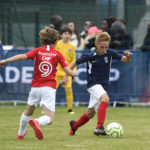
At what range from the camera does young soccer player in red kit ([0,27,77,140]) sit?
7.02 metres

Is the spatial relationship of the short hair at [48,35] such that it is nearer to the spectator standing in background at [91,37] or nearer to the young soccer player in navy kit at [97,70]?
the young soccer player in navy kit at [97,70]

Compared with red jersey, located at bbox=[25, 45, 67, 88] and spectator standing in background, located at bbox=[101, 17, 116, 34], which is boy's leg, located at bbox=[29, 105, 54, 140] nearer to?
red jersey, located at bbox=[25, 45, 67, 88]

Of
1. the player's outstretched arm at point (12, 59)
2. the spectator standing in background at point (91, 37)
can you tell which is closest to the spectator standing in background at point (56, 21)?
the spectator standing in background at point (91, 37)

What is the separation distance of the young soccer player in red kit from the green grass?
1.22ft

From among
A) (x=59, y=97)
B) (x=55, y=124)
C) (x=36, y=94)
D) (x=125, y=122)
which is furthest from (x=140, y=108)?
(x=36, y=94)

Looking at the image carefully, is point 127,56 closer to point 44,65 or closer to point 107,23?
Result: point 44,65

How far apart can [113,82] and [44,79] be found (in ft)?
20.6

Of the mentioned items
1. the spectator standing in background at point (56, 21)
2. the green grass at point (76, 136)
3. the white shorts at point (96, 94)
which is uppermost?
the spectator standing in background at point (56, 21)

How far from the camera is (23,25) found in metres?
18.1

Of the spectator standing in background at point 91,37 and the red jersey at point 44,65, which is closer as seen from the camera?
the red jersey at point 44,65

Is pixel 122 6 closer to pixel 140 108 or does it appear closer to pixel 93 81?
pixel 140 108

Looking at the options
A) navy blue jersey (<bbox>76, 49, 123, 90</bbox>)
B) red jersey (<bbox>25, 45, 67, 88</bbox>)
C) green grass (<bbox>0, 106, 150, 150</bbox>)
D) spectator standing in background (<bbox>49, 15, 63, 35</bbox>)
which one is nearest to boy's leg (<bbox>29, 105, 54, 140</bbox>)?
green grass (<bbox>0, 106, 150, 150</bbox>)

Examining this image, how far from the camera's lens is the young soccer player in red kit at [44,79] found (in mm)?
7020

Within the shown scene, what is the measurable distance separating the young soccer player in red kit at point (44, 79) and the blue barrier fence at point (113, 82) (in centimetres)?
599
